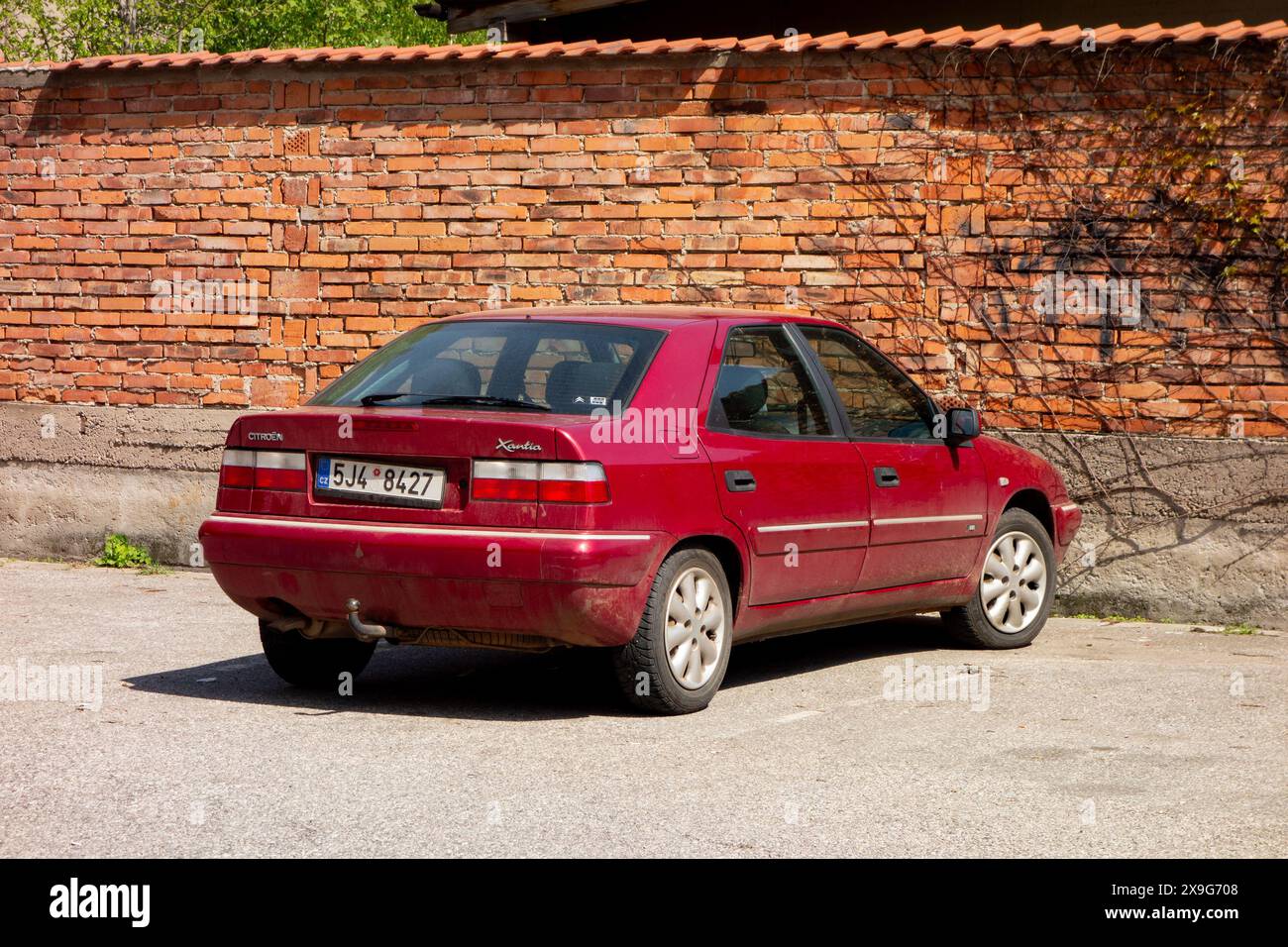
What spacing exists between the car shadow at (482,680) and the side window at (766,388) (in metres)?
1.12

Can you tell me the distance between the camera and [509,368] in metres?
6.43

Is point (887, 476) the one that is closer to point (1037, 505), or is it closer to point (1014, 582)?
point (1014, 582)

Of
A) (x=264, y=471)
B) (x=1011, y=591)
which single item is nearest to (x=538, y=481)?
(x=264, y=471)

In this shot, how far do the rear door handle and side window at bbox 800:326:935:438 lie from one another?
17 centimetres

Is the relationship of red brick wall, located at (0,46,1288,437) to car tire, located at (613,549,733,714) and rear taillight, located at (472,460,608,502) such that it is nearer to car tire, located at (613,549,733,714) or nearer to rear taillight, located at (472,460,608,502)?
car tire, located at (613,549,733,714)

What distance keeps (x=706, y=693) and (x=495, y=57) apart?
5.39 metres

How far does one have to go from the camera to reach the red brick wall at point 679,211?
938cm

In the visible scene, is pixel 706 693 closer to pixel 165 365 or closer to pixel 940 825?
pixel 940 825

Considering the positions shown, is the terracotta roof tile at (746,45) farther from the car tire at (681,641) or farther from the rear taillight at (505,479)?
the rear taillight at (505,479)

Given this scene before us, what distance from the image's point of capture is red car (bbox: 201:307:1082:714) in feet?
19.3

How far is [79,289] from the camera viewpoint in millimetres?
11242

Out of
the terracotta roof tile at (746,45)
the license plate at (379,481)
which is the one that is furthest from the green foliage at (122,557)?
the license plate at (379,481)

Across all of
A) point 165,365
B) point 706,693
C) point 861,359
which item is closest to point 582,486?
point 706,693

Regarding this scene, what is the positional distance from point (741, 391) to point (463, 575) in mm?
1475
